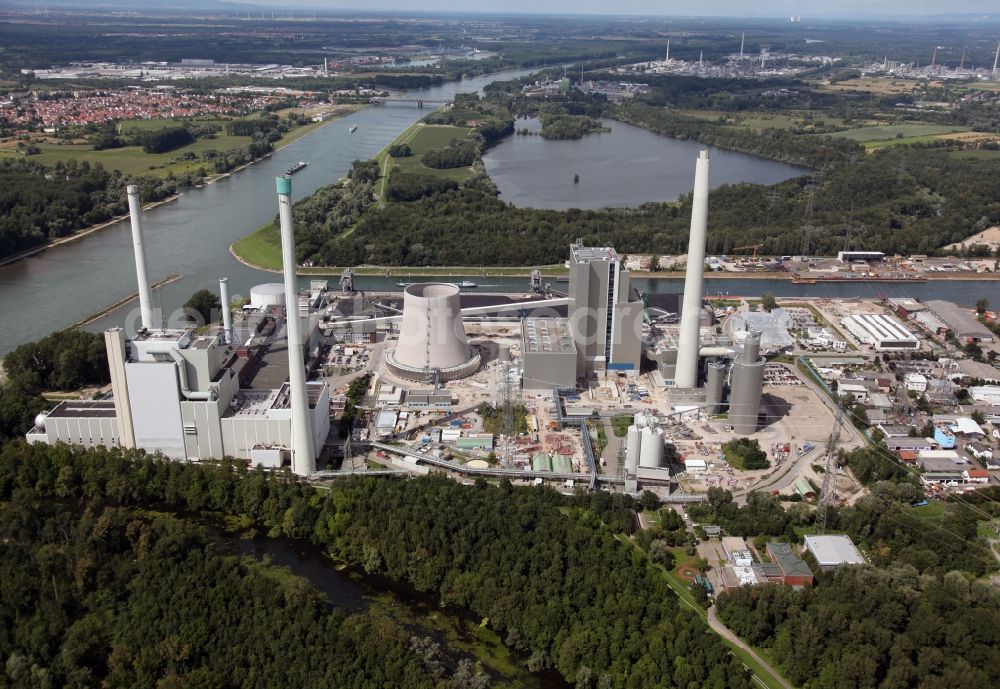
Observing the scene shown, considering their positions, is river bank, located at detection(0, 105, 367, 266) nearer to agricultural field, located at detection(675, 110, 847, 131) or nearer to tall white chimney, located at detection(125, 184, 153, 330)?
tall white chimney, located at detection(125, 184, 153, 330)

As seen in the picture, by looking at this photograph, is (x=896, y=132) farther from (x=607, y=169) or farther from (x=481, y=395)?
(x=481, y=395)

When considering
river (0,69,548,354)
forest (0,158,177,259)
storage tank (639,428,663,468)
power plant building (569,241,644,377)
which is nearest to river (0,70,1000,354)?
river (0,69,548,354)

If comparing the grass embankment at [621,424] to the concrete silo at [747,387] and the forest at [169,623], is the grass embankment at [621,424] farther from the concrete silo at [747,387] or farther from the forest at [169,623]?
the forest at [169,623]

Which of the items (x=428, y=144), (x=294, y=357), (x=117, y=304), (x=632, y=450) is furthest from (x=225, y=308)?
(x=428, y=144)

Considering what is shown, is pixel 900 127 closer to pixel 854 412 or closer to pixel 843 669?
pixel 854 412

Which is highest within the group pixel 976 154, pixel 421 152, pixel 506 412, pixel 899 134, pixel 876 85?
pixel 876 85

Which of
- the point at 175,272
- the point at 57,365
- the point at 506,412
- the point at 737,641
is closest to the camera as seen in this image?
the point at 737,641

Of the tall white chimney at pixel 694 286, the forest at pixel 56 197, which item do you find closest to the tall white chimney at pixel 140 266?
the tall white chimney at pixel 694 286
